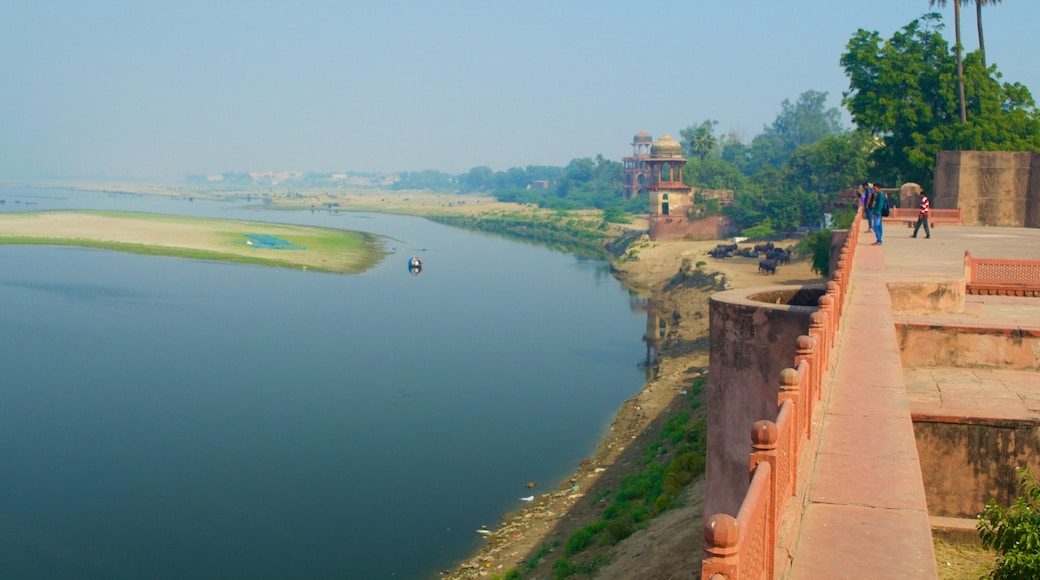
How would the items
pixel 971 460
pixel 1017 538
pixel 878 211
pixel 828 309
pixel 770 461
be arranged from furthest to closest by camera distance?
1. pixel 878 211
2. pixel 971 460
3. pixel 828 309
4. pixel 1017 538
5. pixel 770 461

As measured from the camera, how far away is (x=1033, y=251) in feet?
59.8

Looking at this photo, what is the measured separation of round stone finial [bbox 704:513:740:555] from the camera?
11.4 feet

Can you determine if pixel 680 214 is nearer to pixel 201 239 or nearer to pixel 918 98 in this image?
pixel 918 98

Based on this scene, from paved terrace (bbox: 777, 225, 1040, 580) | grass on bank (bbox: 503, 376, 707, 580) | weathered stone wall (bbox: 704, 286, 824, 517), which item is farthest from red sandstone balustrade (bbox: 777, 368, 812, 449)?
grass on bank (bbox: 503, 376, 707, 580)

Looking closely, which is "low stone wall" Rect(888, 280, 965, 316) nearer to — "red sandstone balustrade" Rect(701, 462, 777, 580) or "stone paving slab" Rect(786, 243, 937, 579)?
"stone paving slab" Rect(786, 243, 937, 579)

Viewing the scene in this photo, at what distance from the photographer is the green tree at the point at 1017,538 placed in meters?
5.24

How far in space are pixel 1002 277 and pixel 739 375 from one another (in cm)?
749

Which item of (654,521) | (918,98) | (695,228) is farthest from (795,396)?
(695,228)

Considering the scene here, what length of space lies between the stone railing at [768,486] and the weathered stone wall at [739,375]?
1549 millimetres

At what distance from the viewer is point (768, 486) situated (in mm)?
4367

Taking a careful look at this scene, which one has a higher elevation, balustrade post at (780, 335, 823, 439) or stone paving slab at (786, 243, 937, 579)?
balustrade post at (780, 335, 823, 439)

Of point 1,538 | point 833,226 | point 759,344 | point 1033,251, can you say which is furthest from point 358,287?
point 759,344

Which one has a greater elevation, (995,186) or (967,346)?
(995,186)

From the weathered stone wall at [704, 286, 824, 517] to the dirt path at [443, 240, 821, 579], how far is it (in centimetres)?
187
